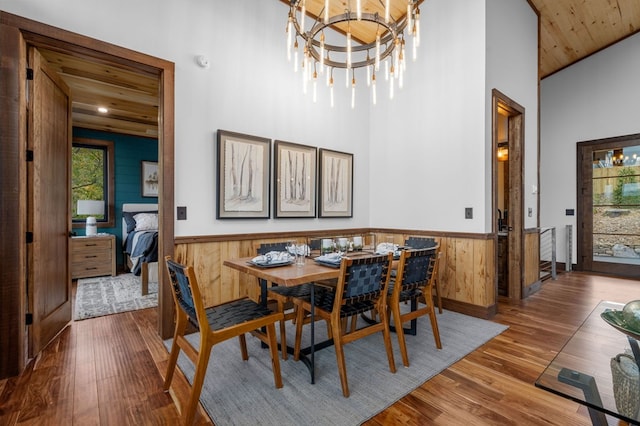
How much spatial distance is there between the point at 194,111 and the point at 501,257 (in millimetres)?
4207

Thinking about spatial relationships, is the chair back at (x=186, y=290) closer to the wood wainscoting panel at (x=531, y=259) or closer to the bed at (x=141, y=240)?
the bed at (x=141, y=240)

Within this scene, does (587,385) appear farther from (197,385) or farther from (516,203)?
(516,203)

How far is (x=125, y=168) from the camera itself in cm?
598

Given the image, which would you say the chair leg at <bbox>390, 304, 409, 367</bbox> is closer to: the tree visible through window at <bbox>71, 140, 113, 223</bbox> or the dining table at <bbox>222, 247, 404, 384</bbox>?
the dining table at <bbox>222, 247, 404, 384</bbox>

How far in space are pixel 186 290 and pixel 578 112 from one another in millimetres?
7371

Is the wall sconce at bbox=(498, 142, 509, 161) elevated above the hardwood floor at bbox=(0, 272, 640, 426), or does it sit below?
above

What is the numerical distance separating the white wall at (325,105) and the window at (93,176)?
13.3 ft

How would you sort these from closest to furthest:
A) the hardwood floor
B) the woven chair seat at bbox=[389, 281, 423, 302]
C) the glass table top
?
the glass table top
the hardwood floor
the woven chair seat at bbox=[389, 281, 423, 302]

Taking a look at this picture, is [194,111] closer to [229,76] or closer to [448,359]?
[229,76]

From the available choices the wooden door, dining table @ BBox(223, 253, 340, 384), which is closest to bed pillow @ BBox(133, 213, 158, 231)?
the wooden door

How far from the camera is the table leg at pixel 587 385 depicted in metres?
1.15

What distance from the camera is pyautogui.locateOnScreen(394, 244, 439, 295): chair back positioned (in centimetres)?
218

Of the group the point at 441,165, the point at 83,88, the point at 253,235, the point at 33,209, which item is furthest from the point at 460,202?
the point at 83,88

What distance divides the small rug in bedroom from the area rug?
139 centimetres
